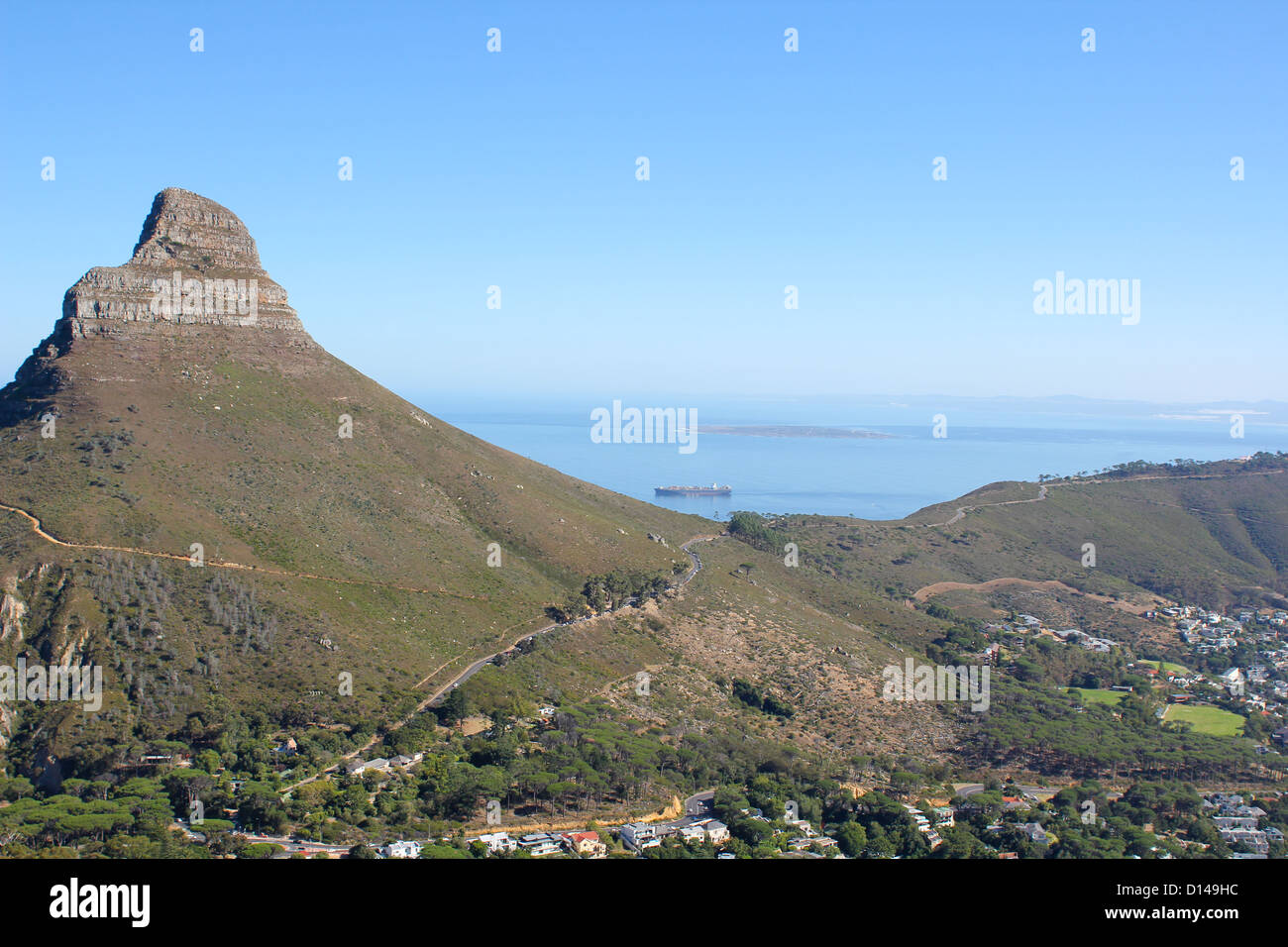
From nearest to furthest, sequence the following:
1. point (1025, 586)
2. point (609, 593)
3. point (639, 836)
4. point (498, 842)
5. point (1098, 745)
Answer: point (498, 842) < point (639, 836) < point (1098, 745) < point (609, 593) < point (1025, 586)

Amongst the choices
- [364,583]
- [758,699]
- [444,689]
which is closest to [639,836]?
[444,689]

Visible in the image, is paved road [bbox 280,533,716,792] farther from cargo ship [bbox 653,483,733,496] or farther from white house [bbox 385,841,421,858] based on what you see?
cargo ship [bbox 653,483,733,496]

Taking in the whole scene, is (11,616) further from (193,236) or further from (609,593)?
(193,236)

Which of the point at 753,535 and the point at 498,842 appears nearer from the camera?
the point at 498,842

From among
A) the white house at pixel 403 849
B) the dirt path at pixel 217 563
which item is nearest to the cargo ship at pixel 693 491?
the dirt path at pixel 217 563

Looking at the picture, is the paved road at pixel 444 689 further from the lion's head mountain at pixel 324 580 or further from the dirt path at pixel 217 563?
the dirt path at pixel 217 563

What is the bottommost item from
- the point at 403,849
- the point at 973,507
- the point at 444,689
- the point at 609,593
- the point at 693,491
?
the point at 403,849

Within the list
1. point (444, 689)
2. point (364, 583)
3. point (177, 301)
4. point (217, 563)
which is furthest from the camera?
point (177, 301)

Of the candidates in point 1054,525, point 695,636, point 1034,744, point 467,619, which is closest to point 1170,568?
point 1054,525
